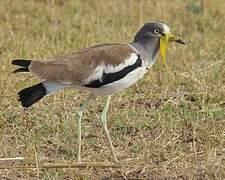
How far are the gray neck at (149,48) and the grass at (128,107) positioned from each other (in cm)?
59

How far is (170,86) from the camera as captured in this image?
6.15m

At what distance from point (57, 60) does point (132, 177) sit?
0.91 meters

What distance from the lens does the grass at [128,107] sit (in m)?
4.48

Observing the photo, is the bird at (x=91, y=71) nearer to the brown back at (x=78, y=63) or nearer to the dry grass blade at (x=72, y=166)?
the brown back at (x=78, y=63)

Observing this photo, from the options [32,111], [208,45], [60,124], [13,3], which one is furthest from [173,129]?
[13,3]

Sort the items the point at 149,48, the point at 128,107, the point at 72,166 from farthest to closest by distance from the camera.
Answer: the point at 128,107 < the point at 149,48 < the point at 72,166

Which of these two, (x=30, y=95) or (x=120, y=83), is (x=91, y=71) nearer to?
(x=120, y=83)

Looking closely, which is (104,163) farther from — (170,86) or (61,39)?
(61,39)

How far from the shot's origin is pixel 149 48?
4.62 m

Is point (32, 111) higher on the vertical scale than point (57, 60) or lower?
lower

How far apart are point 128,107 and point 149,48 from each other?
1.12 meters

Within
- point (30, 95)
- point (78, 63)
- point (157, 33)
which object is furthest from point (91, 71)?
point (157, 33)

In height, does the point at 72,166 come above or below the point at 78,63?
below

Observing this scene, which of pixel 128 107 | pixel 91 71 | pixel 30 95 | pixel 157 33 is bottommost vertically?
pixel 128 107
